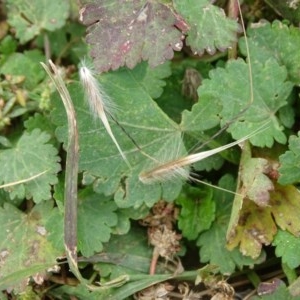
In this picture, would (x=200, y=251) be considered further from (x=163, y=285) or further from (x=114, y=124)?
(x=114, y=124)

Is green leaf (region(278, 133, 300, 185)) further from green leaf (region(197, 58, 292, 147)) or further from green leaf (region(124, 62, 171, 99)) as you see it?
green leaf (region(124, 62, 171, 99))

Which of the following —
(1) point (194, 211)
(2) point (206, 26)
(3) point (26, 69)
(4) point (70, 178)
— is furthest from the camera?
(3) point (26, 69)

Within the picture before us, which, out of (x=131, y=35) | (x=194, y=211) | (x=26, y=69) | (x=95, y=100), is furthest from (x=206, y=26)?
(x=26, y=69)

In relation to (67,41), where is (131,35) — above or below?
above

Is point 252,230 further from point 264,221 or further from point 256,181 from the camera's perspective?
point 256,181

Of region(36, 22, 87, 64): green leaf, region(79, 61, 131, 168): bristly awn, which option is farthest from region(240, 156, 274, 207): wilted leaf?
region(36, 22, 87, 64): green leaf

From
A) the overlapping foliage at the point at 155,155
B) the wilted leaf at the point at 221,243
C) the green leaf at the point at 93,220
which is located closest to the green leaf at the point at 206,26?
the overlapping foliage at the point at 155,155

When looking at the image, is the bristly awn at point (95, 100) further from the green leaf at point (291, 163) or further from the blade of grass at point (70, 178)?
the green leaf at point (291, 163)

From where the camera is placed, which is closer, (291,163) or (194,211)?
(291,163)
